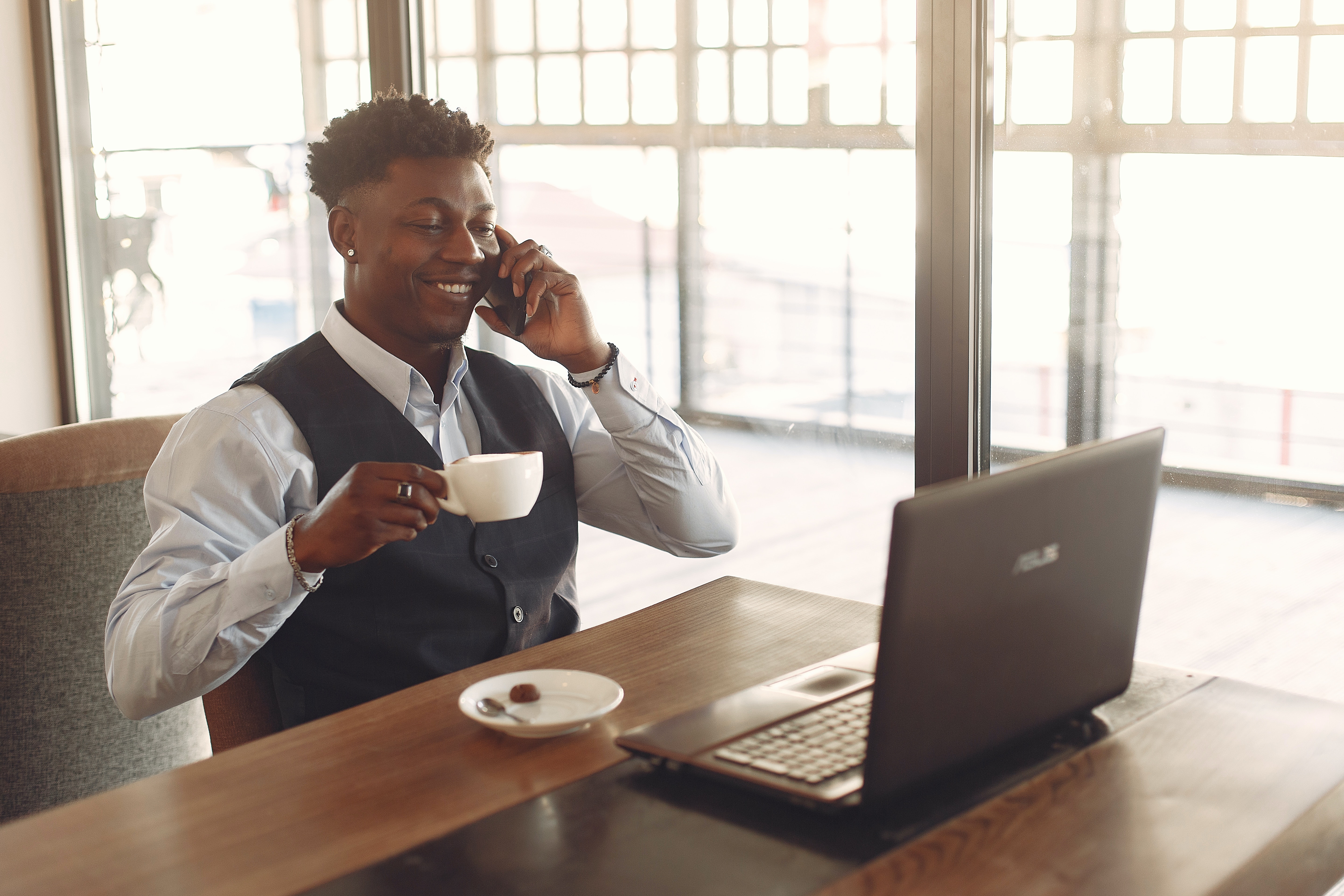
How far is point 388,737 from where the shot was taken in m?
1.13

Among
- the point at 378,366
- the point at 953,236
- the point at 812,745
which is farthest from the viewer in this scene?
the point at 953,236

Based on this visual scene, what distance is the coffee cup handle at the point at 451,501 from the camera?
1.24m

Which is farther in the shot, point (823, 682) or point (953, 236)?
point (953, 236)

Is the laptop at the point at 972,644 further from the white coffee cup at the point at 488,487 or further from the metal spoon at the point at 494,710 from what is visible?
the white coffee cup at the point at 488,487

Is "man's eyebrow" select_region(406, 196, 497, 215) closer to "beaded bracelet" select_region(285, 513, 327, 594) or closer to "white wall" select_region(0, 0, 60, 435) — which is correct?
"beaded bracelet" select_region(285, 513, 327, 594)

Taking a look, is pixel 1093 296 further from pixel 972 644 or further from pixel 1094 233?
pixel 972 644

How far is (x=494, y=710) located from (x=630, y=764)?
157mm

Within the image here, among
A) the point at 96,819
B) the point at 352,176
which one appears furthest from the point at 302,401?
the point at 96,819

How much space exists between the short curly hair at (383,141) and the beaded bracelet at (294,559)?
57 cm

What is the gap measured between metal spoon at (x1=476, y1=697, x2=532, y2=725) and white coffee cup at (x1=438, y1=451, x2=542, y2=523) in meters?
0.18

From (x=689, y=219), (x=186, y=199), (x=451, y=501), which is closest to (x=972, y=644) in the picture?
(x=451, y=501)

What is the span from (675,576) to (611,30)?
109 centimetres

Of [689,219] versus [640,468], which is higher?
[689,219]

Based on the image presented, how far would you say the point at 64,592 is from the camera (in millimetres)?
1953
